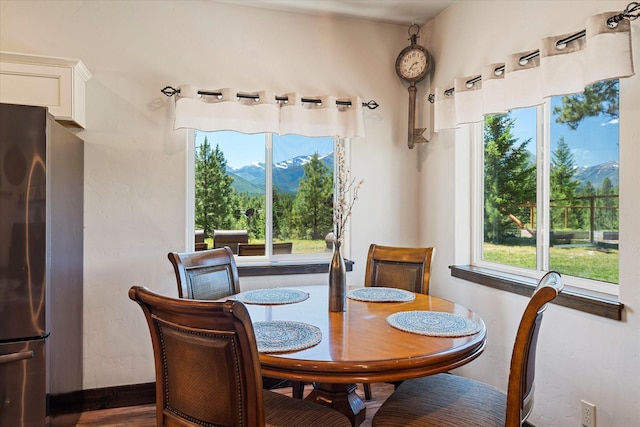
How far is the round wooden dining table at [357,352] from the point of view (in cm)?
125

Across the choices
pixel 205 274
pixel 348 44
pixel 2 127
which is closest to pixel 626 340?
pixel 205 274

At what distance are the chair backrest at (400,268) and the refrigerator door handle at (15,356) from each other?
1.75 metres

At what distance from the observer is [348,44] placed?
309 centimetres

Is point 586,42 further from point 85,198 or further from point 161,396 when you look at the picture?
point 85,198

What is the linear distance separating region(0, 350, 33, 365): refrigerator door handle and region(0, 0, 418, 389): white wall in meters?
0.82

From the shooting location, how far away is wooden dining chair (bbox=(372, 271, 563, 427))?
130cm

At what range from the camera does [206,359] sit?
1.13 metres

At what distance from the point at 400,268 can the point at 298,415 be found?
1.22m

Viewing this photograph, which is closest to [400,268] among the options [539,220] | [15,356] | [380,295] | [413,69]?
[380,295]

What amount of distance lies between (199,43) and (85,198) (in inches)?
49.5

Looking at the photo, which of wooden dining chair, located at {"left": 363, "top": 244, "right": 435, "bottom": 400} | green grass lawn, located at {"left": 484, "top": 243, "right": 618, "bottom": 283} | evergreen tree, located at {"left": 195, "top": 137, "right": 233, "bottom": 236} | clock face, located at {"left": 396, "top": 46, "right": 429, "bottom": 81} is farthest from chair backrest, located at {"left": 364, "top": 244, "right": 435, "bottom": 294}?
clock face, located at {"left": 396, "top": 46, "right": 429, "bottom": 81}

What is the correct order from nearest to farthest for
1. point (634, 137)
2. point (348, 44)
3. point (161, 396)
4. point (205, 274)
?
point (161, 396), point (634, 137), point (205, 274), point (348, 44)

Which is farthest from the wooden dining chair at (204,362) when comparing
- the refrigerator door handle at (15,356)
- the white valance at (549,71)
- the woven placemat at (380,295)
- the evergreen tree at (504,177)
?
the evergreen tree at (504,177)

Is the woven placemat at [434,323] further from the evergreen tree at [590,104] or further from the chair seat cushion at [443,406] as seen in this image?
the evergreen tree at [590,104]
